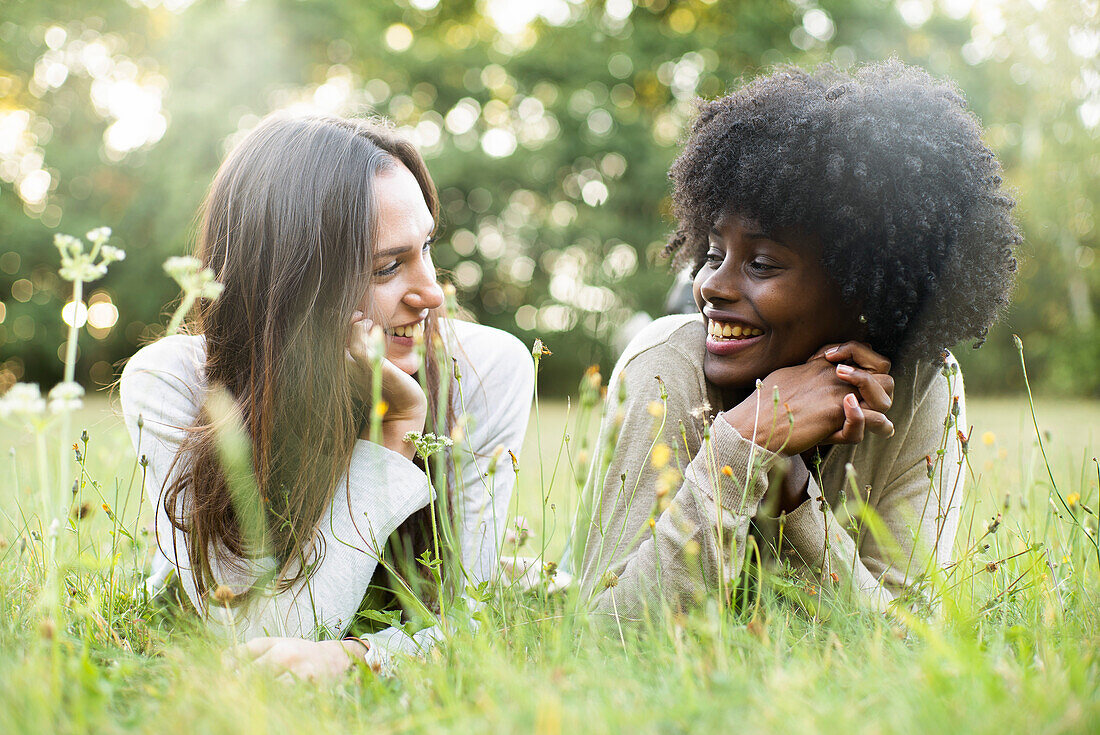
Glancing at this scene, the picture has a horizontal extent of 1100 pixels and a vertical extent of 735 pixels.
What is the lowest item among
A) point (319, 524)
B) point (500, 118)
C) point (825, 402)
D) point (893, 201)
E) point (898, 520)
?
point (319, 524)

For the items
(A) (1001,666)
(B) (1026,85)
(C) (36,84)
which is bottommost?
(A) (1001,666)

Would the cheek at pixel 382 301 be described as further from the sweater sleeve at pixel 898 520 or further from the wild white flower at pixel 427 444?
the sweater sleeve at pixel 898 520

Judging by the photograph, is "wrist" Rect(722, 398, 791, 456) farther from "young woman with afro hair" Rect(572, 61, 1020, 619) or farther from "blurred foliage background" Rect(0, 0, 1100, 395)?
"blurred foliage background" Rect(0, 0, 1100, 395)

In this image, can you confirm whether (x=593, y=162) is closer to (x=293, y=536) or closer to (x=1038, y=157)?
(x=1038, y=157)

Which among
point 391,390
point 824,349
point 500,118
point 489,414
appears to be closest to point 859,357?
point 824,349

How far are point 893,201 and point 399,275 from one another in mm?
1469

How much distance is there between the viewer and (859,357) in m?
2.30

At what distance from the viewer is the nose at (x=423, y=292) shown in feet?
8.01

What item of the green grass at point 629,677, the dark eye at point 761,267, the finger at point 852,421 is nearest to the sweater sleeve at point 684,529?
the green grass at point 629,677

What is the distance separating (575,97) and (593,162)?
1.64 m

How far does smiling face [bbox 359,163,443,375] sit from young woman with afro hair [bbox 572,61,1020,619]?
0.65 meters

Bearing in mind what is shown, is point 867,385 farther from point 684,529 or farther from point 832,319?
point 684,529

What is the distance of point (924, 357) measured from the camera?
250 centimetres

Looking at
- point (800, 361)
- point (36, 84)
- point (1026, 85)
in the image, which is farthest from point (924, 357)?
point (36, 84)
